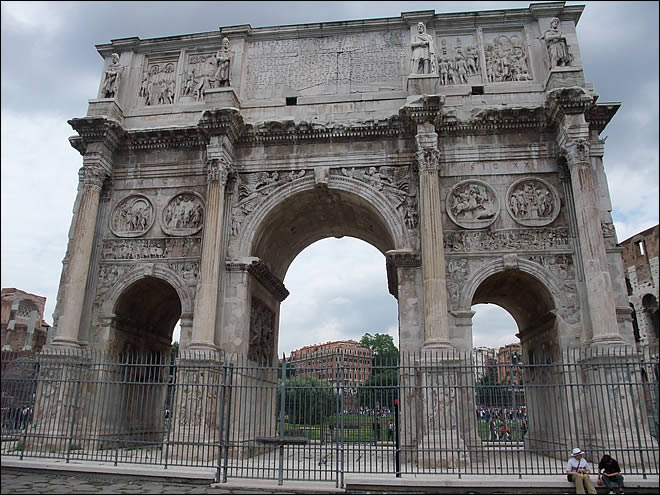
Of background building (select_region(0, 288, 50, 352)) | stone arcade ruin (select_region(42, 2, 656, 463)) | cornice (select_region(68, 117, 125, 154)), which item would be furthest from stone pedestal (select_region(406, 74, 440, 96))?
background building (select_region(0, 288, 50, 352))

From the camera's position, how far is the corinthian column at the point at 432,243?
12.3m

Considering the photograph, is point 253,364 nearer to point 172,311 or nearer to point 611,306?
point 172,311

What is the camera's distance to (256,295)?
15406 mm

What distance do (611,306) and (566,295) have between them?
4.06 feet

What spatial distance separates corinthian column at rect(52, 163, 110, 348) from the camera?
13.7 metres

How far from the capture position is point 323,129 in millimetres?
14867

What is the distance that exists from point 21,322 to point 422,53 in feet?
123

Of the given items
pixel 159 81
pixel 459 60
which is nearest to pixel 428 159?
pixel 459 60

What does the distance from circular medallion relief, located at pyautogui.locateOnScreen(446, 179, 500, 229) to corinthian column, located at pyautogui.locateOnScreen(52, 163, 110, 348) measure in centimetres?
996

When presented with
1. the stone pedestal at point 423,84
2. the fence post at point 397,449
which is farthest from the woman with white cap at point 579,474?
the stone pedestal at point 423,84

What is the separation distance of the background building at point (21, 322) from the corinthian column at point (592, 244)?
120 ft

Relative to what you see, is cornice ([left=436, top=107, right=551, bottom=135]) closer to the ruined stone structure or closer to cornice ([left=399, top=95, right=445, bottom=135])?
cornice ([left=399, top=95, right=445, bottom=135])

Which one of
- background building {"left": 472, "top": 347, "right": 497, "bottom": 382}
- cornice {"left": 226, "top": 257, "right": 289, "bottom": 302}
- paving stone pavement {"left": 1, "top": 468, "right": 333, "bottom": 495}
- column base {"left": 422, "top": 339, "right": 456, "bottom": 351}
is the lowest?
paving stone pavement {"left": 1, "top": 468, "right": 333, "bottom": 495}

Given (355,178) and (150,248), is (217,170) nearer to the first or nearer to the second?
(150,248)
